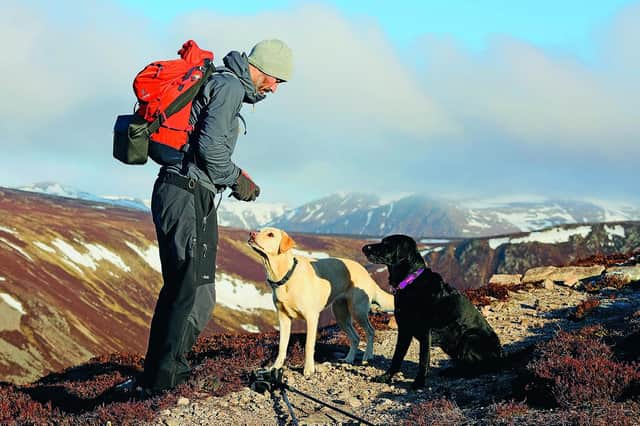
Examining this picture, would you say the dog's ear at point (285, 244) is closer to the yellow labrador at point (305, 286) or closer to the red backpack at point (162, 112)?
the yellow labrador at point (305, 286)

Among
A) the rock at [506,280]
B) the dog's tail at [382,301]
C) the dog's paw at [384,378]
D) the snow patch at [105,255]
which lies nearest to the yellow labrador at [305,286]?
the dog's tail at [382,301]

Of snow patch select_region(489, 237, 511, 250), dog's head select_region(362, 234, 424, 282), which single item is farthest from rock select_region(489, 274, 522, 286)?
snow patch select_region(489, 237, 511, 250)

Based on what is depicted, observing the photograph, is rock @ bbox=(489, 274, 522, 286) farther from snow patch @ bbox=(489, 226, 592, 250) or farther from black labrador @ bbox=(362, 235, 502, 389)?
snow patch @ bbox=(489, 226, 592, 250)

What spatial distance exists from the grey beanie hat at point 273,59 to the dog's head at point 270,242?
2.31 m

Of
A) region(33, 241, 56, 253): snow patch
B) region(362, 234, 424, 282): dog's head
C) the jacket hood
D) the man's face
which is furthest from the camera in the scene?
region(33, 241, 56, 253): snow patch

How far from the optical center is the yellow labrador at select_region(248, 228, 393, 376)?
721 cm

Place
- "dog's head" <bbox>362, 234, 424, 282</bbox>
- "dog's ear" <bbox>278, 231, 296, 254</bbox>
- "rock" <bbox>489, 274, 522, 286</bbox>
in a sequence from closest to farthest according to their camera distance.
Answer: "dog's ear" <bbox>278, 231, 296, 254</bbox> < "dog's head" <bbox>362, 234, 424, 282</bbox> < "rock" <bbox>489, 274, 522, 286</bbox>

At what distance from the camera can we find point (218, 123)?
16.4 ft

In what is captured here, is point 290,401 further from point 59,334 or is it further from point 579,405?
point 59,334

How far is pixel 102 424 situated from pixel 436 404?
3370 millimetres

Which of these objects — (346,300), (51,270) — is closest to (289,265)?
(346,300)

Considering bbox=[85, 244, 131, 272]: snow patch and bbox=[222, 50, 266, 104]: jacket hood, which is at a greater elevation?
bbox=[222, 50, 266, 104]: jacket hood

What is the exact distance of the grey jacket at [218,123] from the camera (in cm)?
502

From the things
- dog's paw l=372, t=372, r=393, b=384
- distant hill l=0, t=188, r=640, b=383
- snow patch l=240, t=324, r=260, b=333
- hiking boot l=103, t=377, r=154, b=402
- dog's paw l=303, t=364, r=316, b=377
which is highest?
dog's paw l=372, t=372, r=393, b=384
